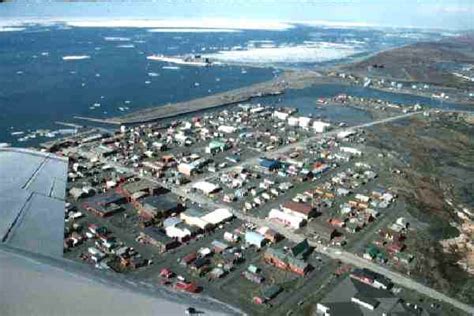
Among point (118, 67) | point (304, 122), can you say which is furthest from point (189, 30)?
point (304, 122)

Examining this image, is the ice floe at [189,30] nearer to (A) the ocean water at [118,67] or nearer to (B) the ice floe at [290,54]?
(A) the ocean water at [118,67]

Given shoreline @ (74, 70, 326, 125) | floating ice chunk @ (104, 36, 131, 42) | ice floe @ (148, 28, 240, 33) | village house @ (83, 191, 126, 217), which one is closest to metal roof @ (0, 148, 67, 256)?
village house @ (83, 191, 126, 217)

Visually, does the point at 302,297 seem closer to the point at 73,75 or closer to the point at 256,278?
the point at 256,278

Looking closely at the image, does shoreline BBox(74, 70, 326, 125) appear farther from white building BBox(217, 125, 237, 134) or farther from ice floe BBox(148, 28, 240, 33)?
ice floe BBox(148, 28, 240, 33)

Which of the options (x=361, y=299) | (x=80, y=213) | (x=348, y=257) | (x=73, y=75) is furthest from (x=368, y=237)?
(x=73, y=75)

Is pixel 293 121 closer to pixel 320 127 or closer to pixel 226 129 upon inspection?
pixel 320 127
